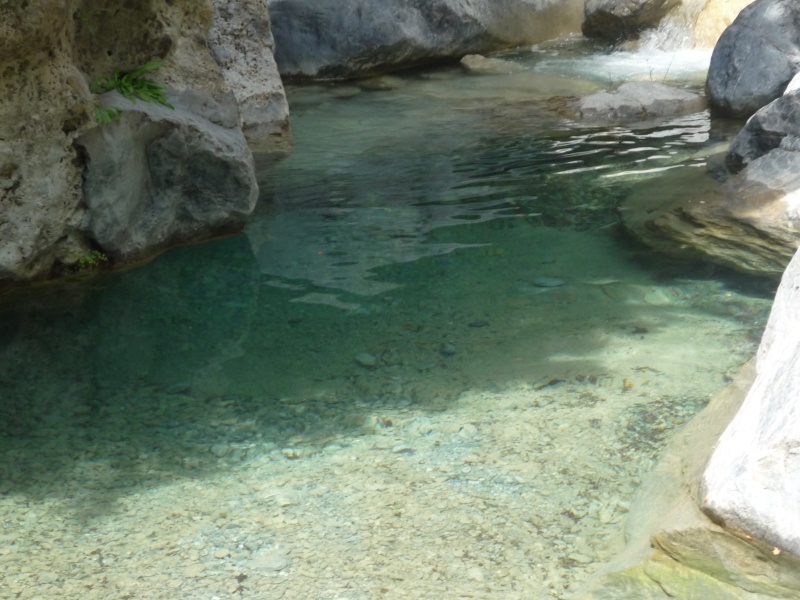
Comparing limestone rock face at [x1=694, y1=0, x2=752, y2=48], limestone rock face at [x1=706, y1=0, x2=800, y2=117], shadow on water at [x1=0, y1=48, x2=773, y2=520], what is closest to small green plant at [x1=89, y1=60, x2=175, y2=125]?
shadow on water at [x1=0, y1=48, x2=773, y2=520]

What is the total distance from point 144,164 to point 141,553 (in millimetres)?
3375

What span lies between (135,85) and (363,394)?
2.95m

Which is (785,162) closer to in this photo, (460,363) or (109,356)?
(460,363)

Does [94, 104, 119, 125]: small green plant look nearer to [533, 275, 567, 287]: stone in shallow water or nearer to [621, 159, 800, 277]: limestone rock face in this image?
[533, 275, 567, 287]: stone in shallow water

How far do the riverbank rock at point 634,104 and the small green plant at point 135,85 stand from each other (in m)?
4.87

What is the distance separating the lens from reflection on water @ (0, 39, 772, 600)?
10.2 feet

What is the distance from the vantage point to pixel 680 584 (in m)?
2.73

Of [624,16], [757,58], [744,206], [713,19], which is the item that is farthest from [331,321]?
[624,16]

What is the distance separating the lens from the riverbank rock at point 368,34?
1205 cm

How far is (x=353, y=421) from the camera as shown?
3992 mm

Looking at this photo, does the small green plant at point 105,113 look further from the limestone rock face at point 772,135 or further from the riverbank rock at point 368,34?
the riverbank rock at point 368,34

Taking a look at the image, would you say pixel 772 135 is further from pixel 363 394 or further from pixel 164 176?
pixel 164 176

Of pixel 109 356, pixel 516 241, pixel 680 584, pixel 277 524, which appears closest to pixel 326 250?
pixel 516 241

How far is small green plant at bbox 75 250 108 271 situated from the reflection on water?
0.16 metres
